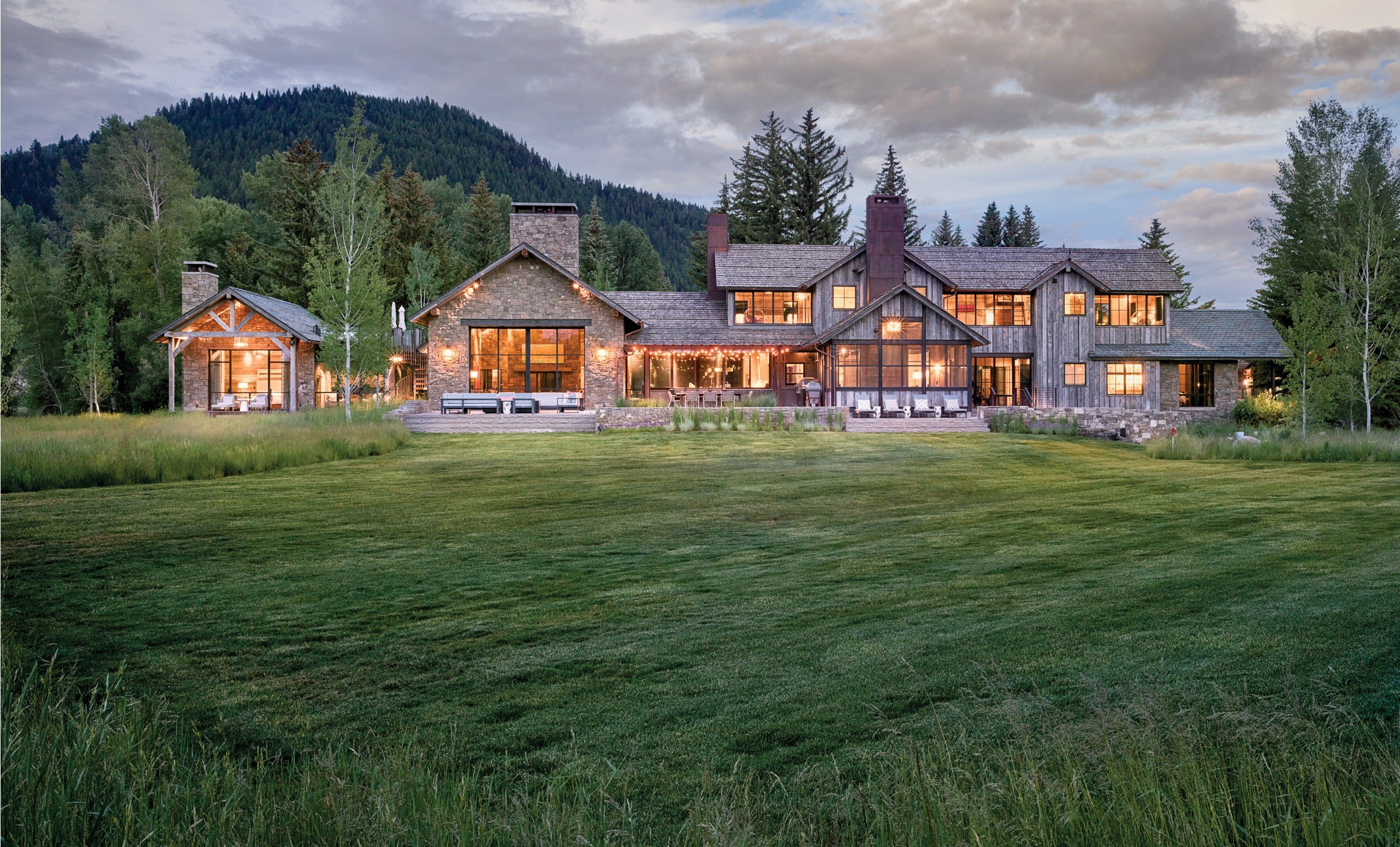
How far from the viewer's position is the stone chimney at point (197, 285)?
117 feet

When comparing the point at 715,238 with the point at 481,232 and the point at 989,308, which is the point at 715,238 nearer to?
the point at 989,308

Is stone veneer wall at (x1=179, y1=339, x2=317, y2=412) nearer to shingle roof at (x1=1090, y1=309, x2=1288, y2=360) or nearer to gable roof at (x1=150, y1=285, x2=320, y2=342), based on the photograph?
gable roof at (x1=150, y1=285, x2=320, y2=342)

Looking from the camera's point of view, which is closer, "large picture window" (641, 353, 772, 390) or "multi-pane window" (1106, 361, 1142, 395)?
"multi-pane window" (1106, 361, 1142, 395)

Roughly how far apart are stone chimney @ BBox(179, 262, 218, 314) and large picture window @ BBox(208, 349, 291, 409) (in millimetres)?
2148

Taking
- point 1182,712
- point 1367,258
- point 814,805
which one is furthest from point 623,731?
point 1367,258

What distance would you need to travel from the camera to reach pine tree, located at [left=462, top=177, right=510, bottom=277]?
63094mm

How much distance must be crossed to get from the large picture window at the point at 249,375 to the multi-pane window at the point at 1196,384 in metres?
37.4

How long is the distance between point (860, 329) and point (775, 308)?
6.02m

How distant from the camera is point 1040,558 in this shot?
885 centimetres

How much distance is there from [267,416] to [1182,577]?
2543 cm

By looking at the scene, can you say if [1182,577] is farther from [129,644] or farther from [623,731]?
[129,644]

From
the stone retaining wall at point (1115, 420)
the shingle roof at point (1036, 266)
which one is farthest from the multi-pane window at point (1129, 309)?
the stone retaining wall at point (1115, 420)

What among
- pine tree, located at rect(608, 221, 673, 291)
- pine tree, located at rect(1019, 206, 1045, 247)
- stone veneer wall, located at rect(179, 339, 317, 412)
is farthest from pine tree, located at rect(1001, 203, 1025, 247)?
stone veneer wall, located at rect(179, 339, 317, 412)

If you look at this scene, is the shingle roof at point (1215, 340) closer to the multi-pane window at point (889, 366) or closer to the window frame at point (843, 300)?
the multi-pane window at point (889, 366)
